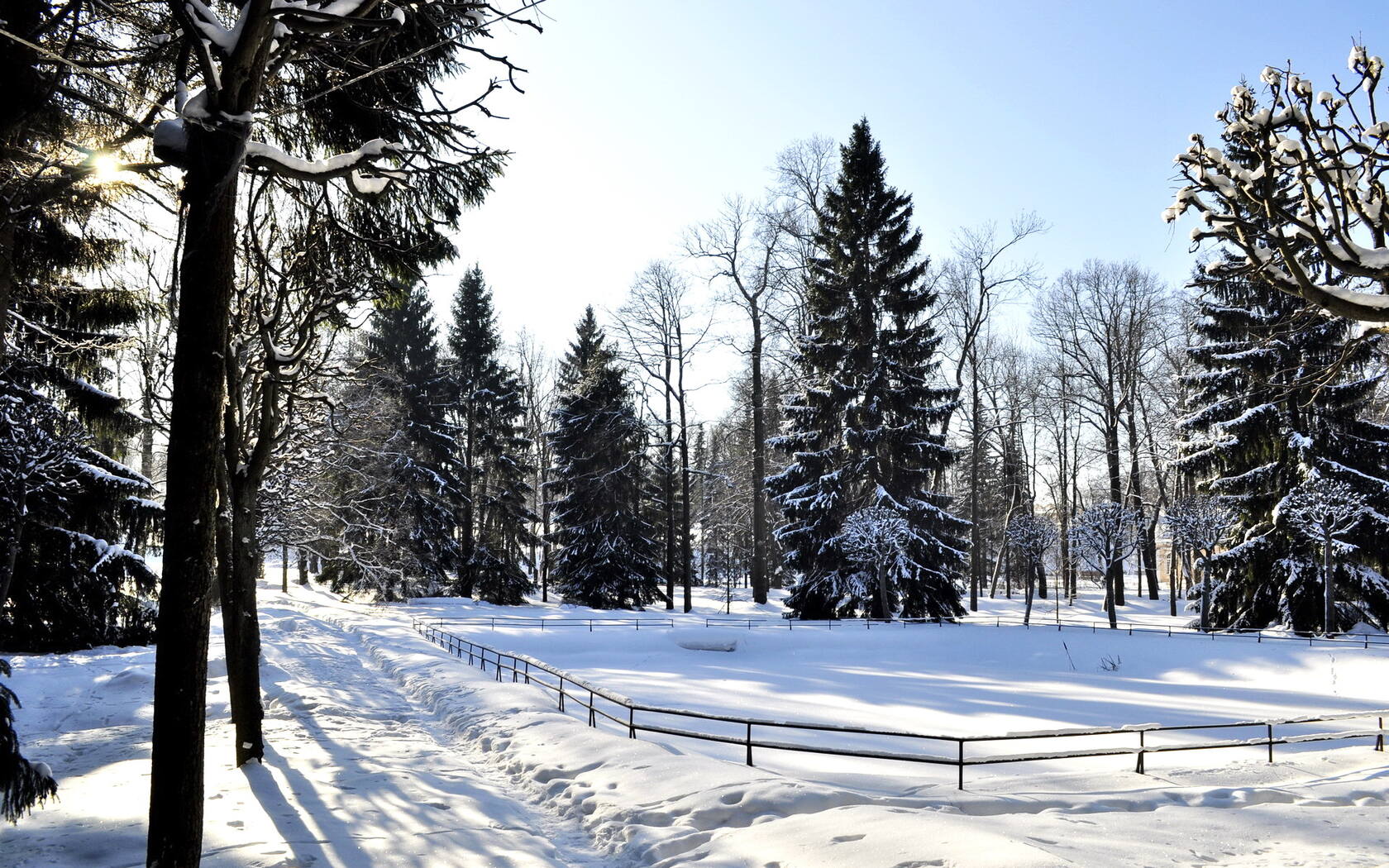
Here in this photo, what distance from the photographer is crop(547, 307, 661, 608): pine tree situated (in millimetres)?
37719

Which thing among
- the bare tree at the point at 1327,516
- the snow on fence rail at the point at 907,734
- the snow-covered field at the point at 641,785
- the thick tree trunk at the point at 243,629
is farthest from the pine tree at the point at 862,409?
the thick tree trunk at the point at 243,629

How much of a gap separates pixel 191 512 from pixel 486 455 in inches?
1606

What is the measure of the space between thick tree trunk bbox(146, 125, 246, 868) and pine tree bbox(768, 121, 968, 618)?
2883cm

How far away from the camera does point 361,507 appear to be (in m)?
34.6

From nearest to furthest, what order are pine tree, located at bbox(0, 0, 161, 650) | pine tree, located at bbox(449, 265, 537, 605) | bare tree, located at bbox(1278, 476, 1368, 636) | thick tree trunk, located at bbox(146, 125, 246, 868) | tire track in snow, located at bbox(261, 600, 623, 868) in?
thick tree trunk, located at bbox(146, 125, 246, 868), pine tree, located at bbox(0, 0, 161, 650), tire track in snow, located at bbox(261, 600, 623, 868), bare tree, located at bbox(1278, 476, 1368, 636), pine tree, located at bbox(449, 265, 537, 605)

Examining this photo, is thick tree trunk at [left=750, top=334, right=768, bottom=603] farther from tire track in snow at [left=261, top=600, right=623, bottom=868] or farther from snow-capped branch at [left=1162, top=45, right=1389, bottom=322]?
snow-capped branch at [left=1162, top=45, right=1389, bottom=322]

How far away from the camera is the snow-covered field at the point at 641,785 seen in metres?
6.17

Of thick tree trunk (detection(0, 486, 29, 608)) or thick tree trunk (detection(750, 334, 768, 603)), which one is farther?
thick tree trunk (detection(750, 334, 768, 603))

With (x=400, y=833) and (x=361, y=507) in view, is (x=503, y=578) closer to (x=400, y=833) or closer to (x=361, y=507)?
(x=361, y=507)

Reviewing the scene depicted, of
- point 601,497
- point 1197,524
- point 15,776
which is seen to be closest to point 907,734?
point 15,776

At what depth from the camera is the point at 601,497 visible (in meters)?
38.6

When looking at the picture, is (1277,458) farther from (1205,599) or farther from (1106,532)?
(1106,532)

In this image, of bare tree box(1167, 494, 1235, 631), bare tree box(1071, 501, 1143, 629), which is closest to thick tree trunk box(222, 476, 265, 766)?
bare tree box(1071, 501, 1143, 629)

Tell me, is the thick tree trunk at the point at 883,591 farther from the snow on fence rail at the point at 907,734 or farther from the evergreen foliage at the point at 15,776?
the evergreen foliage at the point at 15,776
